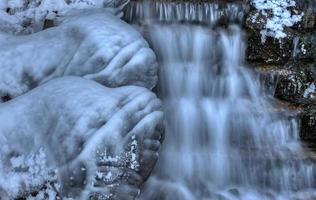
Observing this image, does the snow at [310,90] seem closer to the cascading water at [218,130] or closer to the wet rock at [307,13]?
the cascading water at [218,130]

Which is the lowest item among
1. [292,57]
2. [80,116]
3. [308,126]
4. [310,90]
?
[308,126]

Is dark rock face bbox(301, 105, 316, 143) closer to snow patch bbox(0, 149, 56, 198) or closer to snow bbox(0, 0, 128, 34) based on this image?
snow bbox(0, 0, 128, 34)

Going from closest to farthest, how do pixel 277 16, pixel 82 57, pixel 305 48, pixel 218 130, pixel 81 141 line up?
pixel 81 141, pixel 82 57, pixel 218 130, pixel 305 48, pixel 277 16

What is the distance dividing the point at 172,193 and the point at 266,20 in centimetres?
222

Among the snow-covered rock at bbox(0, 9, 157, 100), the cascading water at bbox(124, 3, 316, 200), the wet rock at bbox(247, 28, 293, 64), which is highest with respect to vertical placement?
the snow-covered rock at bbox(0, 9, 157, 100)

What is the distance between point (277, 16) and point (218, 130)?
1496 mm

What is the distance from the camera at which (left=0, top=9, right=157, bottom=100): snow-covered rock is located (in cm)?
390

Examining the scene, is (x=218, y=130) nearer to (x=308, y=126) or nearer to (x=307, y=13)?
(x=308, y=126)

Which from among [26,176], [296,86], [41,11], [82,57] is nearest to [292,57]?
[296,86]

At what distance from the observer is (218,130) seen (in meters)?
4.50

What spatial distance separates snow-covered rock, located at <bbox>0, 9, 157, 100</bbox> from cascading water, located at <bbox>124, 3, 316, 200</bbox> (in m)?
0.71

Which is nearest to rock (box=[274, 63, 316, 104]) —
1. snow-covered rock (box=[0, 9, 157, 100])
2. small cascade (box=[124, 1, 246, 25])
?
small cascade (box=[124, 1, 246, 25])

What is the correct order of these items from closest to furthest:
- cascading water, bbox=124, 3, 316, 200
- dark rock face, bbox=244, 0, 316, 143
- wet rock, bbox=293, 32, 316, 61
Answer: cascading water, bbox=124, 3, 316, 200, dark rock face, bbox=244, 0, 316, 143, wet rock, bbox=293, 32, 316, 61

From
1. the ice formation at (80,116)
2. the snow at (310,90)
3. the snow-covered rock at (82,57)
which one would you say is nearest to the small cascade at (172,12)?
the snow-covered rock at (82,57)
